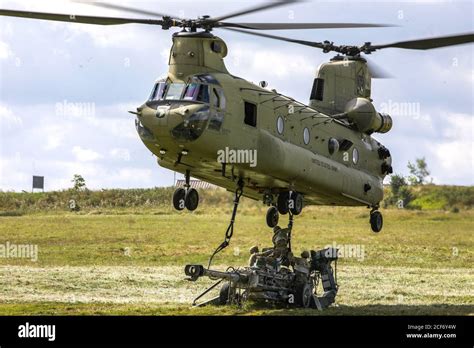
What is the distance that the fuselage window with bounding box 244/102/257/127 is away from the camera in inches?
1177

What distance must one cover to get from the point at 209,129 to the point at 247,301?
20.8ft

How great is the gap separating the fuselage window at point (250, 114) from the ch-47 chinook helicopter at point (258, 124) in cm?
5

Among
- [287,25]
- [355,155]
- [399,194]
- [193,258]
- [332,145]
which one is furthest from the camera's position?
[399,194]

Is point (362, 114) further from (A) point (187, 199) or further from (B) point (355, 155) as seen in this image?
(A) point (187, 199)

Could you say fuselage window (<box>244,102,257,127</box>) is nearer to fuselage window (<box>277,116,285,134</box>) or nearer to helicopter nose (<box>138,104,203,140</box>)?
fuselage window (<box>277,116,285,134</box>)

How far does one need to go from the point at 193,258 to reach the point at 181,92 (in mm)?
20573

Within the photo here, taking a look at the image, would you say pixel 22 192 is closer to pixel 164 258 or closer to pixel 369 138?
pixel 164 258

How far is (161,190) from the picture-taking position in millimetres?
71250

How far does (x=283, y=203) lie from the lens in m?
32.4

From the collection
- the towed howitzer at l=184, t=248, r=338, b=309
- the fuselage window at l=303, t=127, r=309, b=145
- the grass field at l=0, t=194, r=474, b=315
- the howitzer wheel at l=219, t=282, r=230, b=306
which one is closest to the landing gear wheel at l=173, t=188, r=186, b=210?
the towed howitzer at l=184, t=248, r=338, b=309

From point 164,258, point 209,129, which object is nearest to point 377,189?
point 209,129

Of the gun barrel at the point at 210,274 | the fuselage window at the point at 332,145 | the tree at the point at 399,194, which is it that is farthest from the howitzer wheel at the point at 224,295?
the tree at the point at 399,194

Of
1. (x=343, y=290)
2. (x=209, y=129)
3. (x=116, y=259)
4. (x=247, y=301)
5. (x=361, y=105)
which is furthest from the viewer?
(x=116, y=259)

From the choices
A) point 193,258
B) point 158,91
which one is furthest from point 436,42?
point 193,258
